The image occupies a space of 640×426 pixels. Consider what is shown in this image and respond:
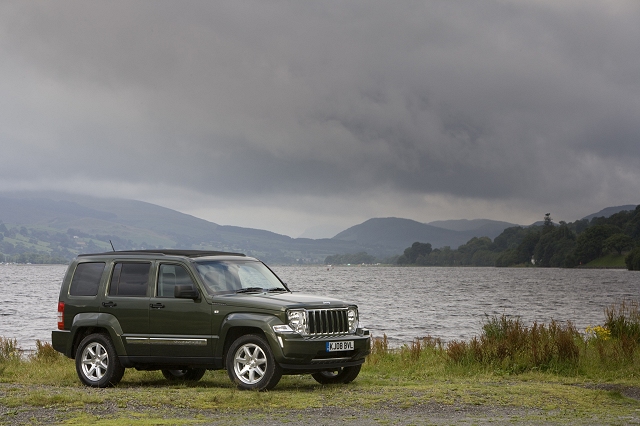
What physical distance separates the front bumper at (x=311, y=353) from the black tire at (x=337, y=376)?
692 mm

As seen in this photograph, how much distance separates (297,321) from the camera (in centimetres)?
1325

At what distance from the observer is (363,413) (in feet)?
36.6

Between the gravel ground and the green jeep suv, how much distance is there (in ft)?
6.29

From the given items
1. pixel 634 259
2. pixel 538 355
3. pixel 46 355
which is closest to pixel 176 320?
pixel 538 355

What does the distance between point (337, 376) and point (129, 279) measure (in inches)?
156

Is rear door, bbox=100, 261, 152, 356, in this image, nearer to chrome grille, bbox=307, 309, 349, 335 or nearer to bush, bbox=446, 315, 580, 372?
chrome grille, bbox=307, 309, 349, 335

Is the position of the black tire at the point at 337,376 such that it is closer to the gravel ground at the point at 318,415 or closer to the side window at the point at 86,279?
the gravel ground at the point at 318,415

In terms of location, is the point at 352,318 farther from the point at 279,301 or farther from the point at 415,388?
the point at 415,388

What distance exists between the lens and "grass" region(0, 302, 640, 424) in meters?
11.4

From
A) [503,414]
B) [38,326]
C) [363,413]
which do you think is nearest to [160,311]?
[363,413]

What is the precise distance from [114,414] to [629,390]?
842cm

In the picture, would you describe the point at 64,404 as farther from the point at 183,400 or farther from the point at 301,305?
the point at 301,305

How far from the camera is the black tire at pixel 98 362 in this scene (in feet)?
47.4

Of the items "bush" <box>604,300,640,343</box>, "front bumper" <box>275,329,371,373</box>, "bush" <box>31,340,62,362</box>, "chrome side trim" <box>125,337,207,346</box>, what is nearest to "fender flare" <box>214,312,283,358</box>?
"front bumper" <box>275,329,371,373</box>
